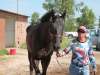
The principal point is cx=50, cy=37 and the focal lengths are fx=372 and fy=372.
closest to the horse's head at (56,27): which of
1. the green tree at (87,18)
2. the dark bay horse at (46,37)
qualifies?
the dark bay horse at (46,37)

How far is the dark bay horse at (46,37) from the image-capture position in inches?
420

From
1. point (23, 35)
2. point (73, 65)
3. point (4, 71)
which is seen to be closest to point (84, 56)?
point (73, 65)

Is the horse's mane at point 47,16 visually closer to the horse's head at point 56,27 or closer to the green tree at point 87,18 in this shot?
the horse's head at point 56,27

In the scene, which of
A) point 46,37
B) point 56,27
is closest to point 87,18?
point 46,37

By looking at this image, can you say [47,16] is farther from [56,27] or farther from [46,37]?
[56,27]

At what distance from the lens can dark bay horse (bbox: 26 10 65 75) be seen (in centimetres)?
1066

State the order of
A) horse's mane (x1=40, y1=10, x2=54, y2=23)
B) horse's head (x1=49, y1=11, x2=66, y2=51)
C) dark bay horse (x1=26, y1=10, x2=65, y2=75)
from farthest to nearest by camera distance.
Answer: horse's mane (x1=40, y1=10, x2=54, y2=23) < dark bay horse (x1=26, y1=10, x2=65, y2=75) < horse's head (x1=49, y1=11, x2=66, y2=51)

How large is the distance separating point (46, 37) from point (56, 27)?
1.00 metres

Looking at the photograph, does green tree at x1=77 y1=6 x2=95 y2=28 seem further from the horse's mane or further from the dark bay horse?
the horse's mane

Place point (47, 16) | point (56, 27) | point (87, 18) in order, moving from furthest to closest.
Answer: point (87, 18) → point (47, 16) → point (56, 27)

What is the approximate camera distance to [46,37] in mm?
11617

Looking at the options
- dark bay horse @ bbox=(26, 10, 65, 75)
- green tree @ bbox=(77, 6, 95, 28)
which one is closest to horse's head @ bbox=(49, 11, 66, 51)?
dark bay horse @ bbox=(26, 10, 65, 75)

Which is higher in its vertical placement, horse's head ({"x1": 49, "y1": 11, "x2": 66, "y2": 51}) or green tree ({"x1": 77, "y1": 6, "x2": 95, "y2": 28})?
green tree ({"x1": 77, "y1": 6, "x2": 95, "y2": 28})

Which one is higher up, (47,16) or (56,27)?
(47,16)
